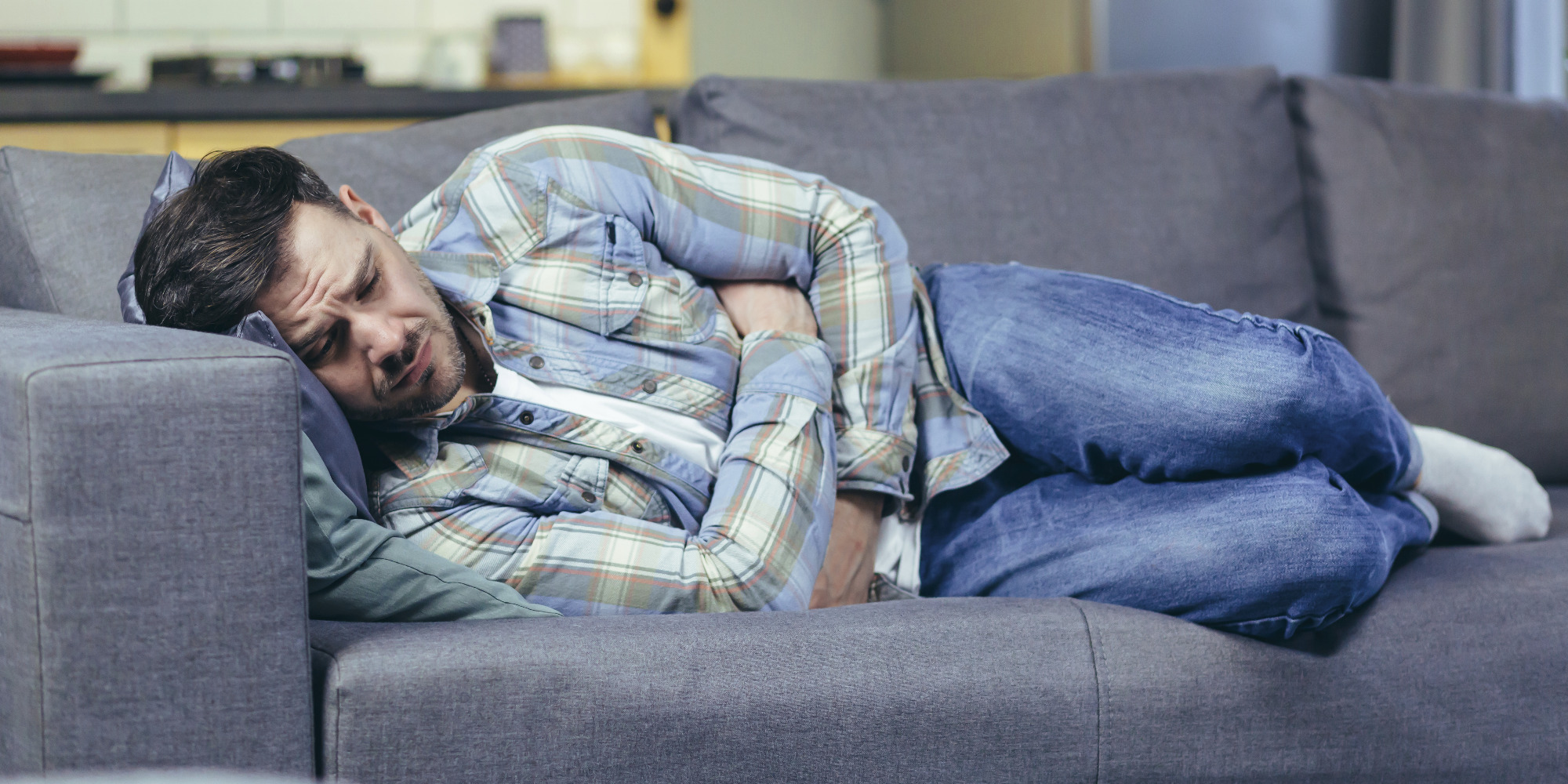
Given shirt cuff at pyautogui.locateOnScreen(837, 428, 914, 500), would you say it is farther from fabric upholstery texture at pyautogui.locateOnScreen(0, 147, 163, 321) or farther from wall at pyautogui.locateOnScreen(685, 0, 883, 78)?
wall at pyautogui.locateOnScreen(685, 0, 883, 78)

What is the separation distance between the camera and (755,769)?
807mm

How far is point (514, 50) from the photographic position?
323cm

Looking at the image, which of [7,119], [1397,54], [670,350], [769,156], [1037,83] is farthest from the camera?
[1397,54]

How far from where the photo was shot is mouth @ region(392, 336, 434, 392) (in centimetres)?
103

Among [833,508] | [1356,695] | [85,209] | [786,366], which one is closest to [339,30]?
[85,209]

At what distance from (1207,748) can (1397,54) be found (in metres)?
2.59

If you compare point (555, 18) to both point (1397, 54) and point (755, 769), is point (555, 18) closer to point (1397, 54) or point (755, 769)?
point (1397, 54)

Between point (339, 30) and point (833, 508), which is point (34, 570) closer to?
point (833, 508)

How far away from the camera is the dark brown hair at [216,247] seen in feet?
3.12

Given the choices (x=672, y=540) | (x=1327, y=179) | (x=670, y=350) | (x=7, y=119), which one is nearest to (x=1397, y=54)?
(x=1327, y=179)

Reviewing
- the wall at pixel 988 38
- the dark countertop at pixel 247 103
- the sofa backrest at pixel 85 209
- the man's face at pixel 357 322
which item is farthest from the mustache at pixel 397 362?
the wall at pixel 988 38

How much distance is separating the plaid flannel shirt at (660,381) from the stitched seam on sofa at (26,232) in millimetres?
354

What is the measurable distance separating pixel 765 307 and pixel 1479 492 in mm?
828

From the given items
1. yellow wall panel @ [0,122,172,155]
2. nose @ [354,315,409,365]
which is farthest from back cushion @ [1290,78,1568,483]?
yellow wall panel @ [0,122,172,155]
